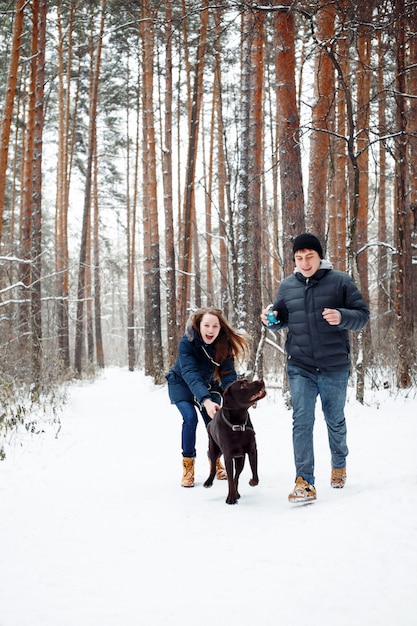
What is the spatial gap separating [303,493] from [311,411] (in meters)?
0.60

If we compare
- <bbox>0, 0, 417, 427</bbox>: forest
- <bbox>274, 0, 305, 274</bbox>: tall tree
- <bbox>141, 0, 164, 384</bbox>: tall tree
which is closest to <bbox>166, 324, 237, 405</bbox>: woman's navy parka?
<bbox>0, 0, 417, 427</bbox>: forest

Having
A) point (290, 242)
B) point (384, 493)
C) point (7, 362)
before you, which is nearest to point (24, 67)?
point (7, 362)

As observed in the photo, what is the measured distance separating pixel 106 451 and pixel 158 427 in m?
1.72

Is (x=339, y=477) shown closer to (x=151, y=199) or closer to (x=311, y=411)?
(x=311, y=411)

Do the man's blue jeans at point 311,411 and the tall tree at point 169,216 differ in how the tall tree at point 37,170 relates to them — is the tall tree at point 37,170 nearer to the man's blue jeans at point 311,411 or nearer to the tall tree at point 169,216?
the tall tree at point 169,216

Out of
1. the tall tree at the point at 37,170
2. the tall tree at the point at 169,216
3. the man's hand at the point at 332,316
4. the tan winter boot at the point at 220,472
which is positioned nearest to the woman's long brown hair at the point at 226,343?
the tan winter boot at the point at 220,472

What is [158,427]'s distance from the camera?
25.5 ft

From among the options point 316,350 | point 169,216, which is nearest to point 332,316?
point 316,350

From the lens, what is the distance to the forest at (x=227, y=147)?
7.05 m

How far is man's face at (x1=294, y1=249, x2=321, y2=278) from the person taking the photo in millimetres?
3734

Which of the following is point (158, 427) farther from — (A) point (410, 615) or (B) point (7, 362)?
(A) point (410, 615)

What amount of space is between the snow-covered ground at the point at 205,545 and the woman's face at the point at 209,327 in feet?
4.36

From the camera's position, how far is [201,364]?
4531 mm

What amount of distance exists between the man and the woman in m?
0.75
